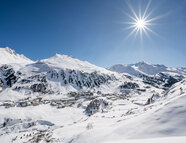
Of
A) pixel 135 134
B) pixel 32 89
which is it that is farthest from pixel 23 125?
pixel 32 89

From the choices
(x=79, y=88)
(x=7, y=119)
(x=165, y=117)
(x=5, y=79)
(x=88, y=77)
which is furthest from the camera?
(x=88, y=77)

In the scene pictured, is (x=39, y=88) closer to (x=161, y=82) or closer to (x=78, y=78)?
(x=78, y=78)

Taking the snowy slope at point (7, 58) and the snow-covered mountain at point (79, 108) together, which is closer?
the snow-covered mountain at point (79, 108)

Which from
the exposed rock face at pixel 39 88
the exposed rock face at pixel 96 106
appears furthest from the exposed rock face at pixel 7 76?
the exposed rock face at pixel 96 106

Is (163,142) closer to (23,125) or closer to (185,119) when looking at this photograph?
(185,119)

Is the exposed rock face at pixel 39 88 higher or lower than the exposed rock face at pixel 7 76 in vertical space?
lower

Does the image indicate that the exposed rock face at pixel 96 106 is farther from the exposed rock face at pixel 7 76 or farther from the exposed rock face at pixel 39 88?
the exposed rock face at pixel 7 76

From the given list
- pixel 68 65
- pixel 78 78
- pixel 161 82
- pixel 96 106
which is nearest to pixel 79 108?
pixel 96 106

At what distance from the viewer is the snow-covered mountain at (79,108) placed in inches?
228

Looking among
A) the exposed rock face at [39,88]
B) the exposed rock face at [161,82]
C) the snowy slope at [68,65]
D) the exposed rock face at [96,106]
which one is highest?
the snowy slope at [68,65]

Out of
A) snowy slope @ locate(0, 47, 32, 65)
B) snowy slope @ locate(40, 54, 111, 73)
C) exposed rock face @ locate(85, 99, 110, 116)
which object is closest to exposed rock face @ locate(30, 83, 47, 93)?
snowy slope @ locate(40, 54, 111, 73)

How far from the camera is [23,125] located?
20219 mm

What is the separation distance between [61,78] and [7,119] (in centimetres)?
7859

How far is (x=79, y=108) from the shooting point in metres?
36.8
